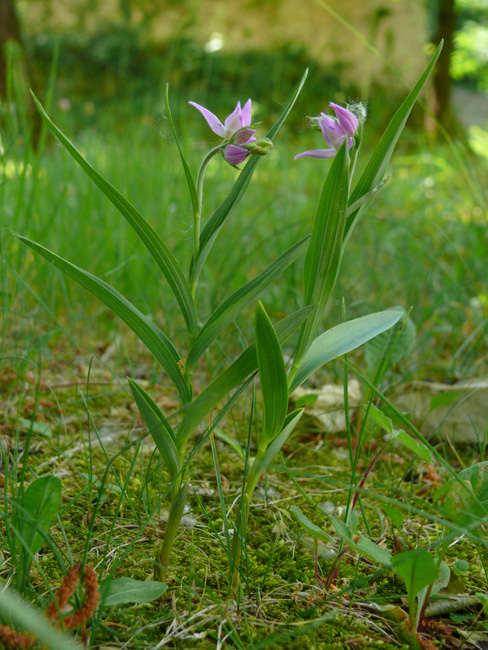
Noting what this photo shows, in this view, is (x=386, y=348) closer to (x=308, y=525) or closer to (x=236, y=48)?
(x=308, y=525)

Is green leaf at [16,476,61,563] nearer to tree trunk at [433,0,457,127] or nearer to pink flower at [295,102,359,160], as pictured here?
pink flower at [295,102,359,160]

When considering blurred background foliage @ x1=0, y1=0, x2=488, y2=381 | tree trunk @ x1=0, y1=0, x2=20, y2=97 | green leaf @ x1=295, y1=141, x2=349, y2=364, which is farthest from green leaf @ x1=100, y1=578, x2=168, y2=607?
tree trunk @ x1=0, y1=0, x2=20, y2=97

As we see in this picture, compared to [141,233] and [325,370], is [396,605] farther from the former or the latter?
[325,370]

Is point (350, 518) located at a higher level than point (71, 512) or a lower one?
higher

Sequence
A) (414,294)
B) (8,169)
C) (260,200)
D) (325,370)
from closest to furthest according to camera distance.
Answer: (325,370) < (414,294) < (8,169) < (260,200)

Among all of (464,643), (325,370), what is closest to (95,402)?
(325,370)

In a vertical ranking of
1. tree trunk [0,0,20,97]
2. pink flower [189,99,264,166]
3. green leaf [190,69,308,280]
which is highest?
pink flower [189,99,264,166]
